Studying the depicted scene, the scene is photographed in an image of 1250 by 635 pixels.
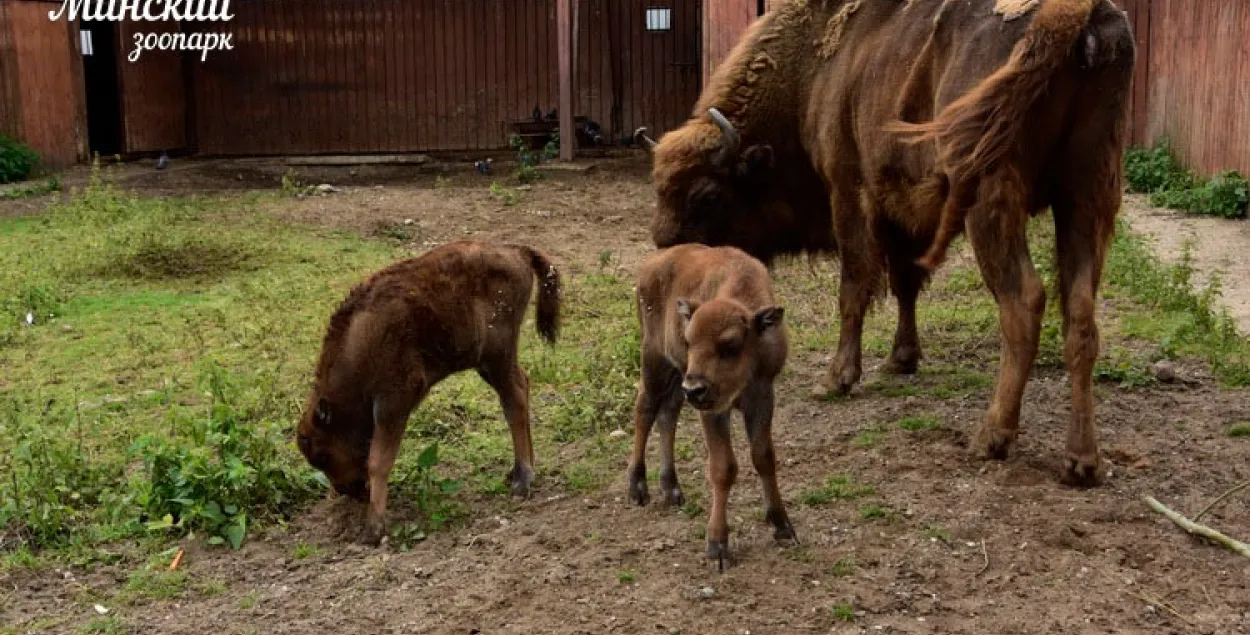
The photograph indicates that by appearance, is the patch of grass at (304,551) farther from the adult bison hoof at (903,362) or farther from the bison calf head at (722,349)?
the adult bison hoof at (903,362)

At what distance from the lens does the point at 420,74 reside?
68.9 ft

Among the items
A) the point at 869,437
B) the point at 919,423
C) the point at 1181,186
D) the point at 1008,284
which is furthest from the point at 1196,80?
the point at 1008,284

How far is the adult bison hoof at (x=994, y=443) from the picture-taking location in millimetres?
5367

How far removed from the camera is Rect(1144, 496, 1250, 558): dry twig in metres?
4.46

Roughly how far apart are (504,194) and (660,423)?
956 cm

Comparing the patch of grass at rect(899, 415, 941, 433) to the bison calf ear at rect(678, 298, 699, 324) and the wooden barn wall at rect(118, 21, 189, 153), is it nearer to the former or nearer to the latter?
the bison calf ear at rect(678, 298, 699, 324)

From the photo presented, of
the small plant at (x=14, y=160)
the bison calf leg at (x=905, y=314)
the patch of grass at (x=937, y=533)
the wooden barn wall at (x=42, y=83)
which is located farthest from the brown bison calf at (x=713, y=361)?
the wooden barn wall at (x=42, y=83)

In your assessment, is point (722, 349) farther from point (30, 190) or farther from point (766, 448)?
point (30, 190)

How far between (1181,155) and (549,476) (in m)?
10.6

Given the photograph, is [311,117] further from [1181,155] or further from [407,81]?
[1181,155]

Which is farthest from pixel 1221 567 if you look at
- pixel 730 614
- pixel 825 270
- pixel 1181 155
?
pixel 1181 155

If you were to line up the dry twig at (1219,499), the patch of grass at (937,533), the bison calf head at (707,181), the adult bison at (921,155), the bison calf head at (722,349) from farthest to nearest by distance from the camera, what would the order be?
1. the bison calf head at (707,181)
2. the adult bison at (921,155)
3. the dry twig at (1219,499)
4. the patch of grass at (937,533)
5. the bison calf head at (722,349)

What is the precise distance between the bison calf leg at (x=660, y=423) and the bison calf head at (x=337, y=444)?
1.10 meters

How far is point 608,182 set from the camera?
15758 millimetres
